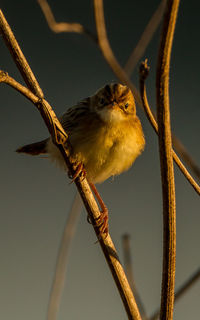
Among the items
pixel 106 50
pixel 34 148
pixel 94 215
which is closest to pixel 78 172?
pixel 94 215

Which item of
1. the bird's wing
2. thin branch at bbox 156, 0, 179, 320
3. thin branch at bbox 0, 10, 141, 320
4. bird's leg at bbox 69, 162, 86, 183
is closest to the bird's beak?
the bird's wing

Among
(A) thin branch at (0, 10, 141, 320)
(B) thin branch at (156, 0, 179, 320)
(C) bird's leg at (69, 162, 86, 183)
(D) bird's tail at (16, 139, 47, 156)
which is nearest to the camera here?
(B) thin branch at (156, 0, 179, 320)

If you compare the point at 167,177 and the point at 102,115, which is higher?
the point at 102,115

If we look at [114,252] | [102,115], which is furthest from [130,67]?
[114,252]

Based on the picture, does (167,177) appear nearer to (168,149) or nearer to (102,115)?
(168,149)

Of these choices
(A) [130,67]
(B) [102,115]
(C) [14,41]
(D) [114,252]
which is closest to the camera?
(C) [14,41]

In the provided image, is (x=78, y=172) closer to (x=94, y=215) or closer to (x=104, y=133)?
(x=94, y=215)

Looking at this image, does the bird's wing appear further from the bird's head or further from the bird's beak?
the bird's beak
